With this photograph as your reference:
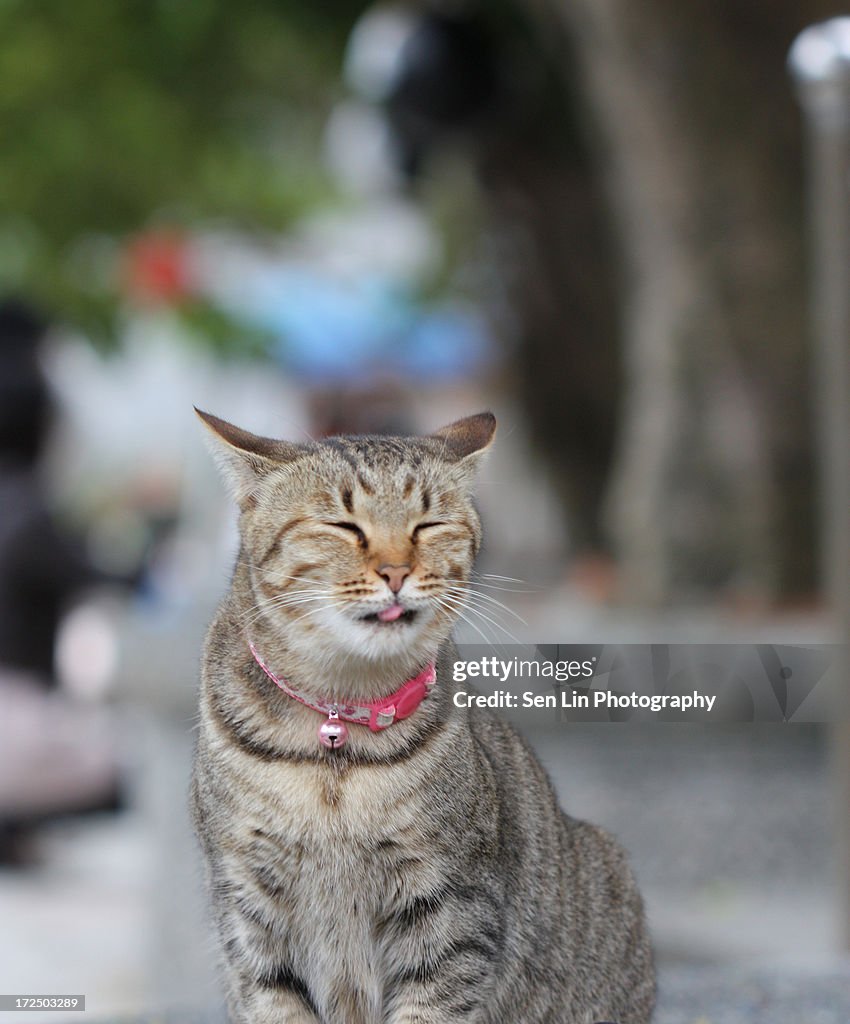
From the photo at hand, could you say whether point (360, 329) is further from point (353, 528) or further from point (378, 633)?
point (378, 633)

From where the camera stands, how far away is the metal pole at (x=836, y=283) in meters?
4.71

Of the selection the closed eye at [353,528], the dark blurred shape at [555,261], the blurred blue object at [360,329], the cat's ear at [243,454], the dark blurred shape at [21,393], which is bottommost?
the closed eye at [353,528]

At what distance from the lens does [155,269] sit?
1274 cm

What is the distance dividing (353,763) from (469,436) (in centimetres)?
60

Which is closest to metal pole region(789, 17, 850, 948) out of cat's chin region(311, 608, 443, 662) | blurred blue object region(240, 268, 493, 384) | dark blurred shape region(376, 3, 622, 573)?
cat's chin region(311, 608, 443, 662)

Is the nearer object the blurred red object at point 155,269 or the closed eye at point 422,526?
the closed eye at point 422,526

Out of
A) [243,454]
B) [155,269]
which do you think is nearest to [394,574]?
[243,454]

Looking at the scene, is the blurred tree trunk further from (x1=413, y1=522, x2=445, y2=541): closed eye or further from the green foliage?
(x1=413, y1=522, x2=445, y2=541): closed eye

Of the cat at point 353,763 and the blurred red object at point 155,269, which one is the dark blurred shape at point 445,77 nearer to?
the blurred red object at point 155,269

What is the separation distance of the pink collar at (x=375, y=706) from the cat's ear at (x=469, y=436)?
1.19 ft

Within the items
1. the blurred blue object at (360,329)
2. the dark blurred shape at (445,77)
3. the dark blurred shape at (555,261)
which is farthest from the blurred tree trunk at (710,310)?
the blurred blue object at (360,329)

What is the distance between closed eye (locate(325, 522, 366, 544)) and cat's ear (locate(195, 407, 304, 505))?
167 millimetres

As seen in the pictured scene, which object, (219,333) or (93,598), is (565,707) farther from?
(219,333)

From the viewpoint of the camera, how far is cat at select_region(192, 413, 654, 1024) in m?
2.36
